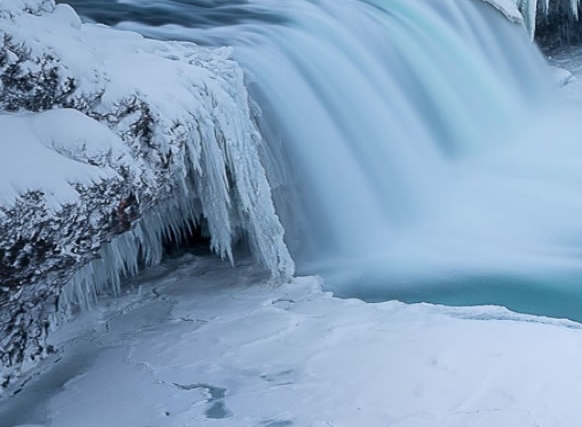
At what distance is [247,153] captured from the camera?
3.24 metres

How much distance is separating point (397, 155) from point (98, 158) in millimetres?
2293

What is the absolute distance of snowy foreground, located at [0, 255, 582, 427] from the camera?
2.37 meters

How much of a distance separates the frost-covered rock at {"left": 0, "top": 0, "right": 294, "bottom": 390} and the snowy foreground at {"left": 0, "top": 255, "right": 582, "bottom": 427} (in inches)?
8.2

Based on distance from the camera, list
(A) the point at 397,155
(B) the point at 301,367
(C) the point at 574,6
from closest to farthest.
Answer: (B) the point at 301,367, (A) the point at 397,155, (C) the point at 574,6

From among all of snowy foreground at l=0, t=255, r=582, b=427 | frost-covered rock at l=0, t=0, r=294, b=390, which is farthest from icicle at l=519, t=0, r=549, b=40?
snowy foreground at l=0, t=255, r=582, b=427

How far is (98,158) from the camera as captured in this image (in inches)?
97.7

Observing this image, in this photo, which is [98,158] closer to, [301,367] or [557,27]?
[301,367]

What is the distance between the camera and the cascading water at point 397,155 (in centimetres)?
365

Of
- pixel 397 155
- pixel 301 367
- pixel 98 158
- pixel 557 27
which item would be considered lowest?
pixel 301 367

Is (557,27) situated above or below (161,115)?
below

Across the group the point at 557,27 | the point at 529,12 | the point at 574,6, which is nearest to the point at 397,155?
the point at 529,12

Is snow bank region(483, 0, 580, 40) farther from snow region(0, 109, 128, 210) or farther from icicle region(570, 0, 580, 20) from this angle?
snow region(0, 109, 128, 210)

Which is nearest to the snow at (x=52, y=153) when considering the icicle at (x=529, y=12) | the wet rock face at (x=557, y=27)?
the icicle at (x=529, y=12)

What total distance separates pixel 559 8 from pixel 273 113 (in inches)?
197
